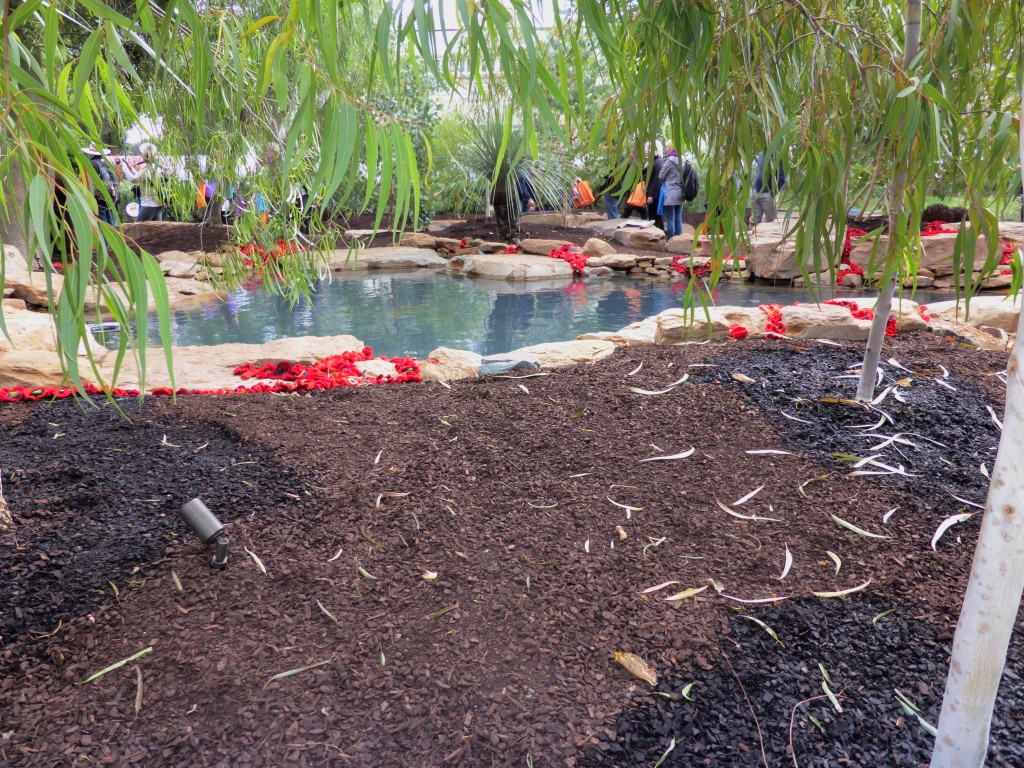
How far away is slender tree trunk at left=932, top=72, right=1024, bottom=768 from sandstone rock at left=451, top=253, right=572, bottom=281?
8.89m

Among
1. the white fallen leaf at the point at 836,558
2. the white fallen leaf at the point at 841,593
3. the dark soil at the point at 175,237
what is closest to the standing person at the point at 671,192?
the dark soil at the point at 175,237

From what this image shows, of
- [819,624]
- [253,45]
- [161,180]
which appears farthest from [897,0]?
[161,180]

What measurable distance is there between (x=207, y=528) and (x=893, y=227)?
1842 millimetres

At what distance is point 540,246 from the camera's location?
1161 cm

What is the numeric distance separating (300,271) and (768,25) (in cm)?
268

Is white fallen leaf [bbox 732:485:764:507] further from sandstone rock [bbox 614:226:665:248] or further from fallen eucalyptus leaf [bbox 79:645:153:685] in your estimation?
sandstone rock [bbox 614:226:665:248]

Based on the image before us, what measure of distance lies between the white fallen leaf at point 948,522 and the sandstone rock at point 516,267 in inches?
313

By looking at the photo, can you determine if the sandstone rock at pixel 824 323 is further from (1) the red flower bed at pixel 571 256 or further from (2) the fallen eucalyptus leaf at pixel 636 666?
(1) the red flower bed at pixel 571 256

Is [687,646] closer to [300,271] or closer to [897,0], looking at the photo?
[897,0]

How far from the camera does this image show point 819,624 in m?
1.63

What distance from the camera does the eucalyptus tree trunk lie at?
1.85 metres

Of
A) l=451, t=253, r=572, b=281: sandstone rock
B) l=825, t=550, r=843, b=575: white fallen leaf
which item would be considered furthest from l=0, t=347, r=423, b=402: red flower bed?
l=451, t=253, r=572, b=281: sandstone rock

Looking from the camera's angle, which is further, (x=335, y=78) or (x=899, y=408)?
(x=899, y=408)

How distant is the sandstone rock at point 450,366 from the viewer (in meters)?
3.71
